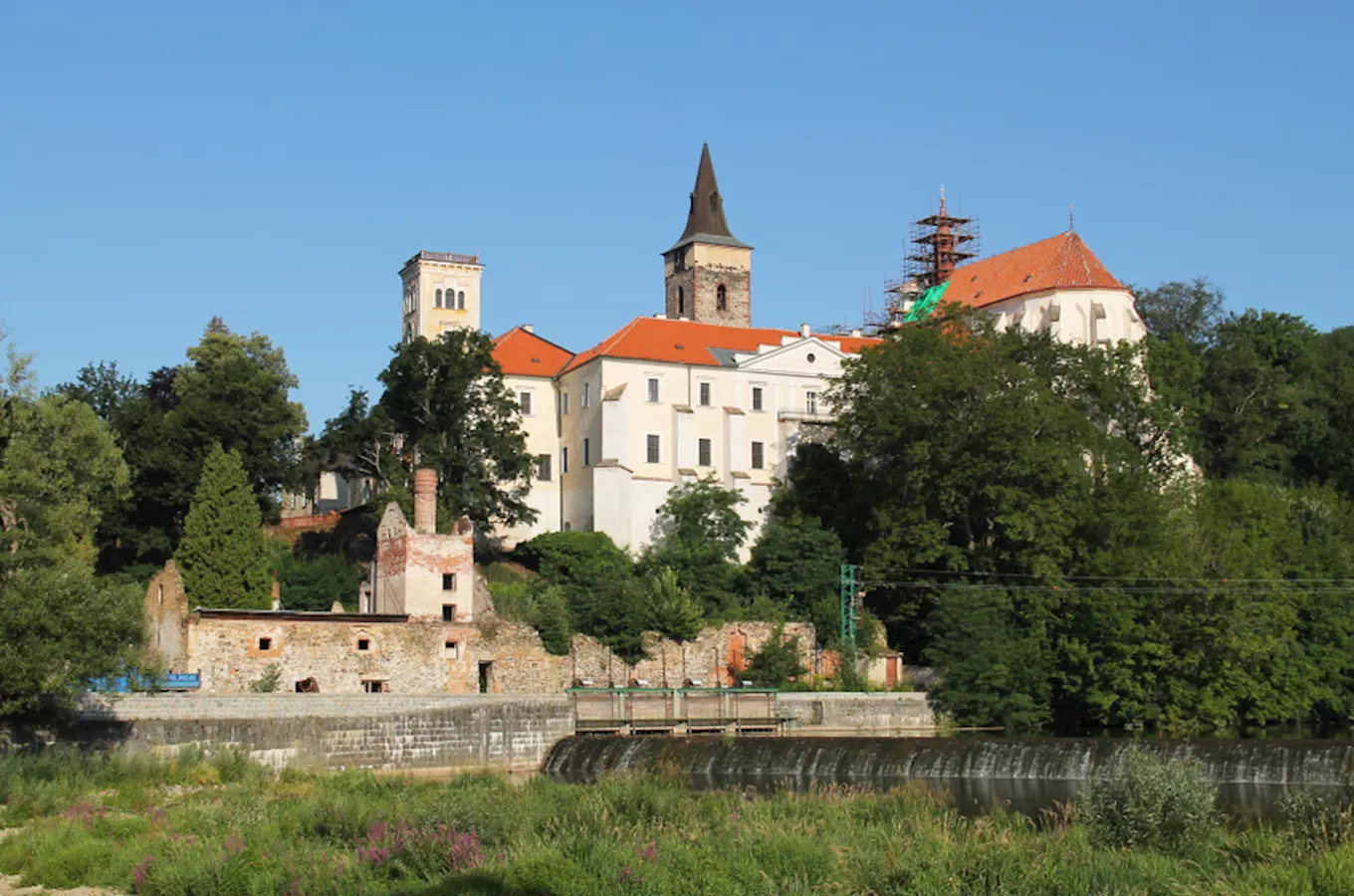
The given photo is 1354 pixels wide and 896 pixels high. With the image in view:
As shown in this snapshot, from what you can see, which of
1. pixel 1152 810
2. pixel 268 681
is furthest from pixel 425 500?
pixel 1152 810

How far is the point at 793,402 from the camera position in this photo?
70.9 meters

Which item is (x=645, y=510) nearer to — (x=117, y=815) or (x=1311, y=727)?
(x=1311, y=727)

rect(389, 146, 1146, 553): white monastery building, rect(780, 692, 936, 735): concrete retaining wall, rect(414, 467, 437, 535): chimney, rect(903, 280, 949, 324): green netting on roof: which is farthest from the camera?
rect(903, 280, 949, 324): green netting on roof

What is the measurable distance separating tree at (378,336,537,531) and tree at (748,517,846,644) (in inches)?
377

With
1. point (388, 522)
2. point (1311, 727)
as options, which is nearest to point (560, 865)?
point (388, 522)

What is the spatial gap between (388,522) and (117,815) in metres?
24.0

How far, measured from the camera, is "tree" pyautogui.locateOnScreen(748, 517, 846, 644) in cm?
5656

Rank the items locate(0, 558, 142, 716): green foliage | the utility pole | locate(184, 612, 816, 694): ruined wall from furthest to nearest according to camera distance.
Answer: the utility pole → locate(184, 612, 816, 694): ruined wall → locate(0, 558, 142, 716): green foliage

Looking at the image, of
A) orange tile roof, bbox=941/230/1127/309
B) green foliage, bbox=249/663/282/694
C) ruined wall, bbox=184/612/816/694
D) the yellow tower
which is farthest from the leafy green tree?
the yellow tower

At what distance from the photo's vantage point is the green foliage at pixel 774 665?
50625 millimetres

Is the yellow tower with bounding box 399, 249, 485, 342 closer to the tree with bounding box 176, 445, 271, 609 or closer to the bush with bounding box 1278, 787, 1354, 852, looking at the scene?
the tree with bounding box 176, 445, 271, 609

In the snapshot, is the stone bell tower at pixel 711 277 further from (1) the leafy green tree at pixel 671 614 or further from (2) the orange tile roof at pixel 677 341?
(1) the leafy green tree at pixel 671 614

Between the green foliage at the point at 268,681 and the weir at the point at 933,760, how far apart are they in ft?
25.9

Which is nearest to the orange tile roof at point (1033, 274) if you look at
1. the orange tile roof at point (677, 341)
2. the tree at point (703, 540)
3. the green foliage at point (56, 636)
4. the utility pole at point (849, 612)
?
the orange tile roof at point (677, 341)
